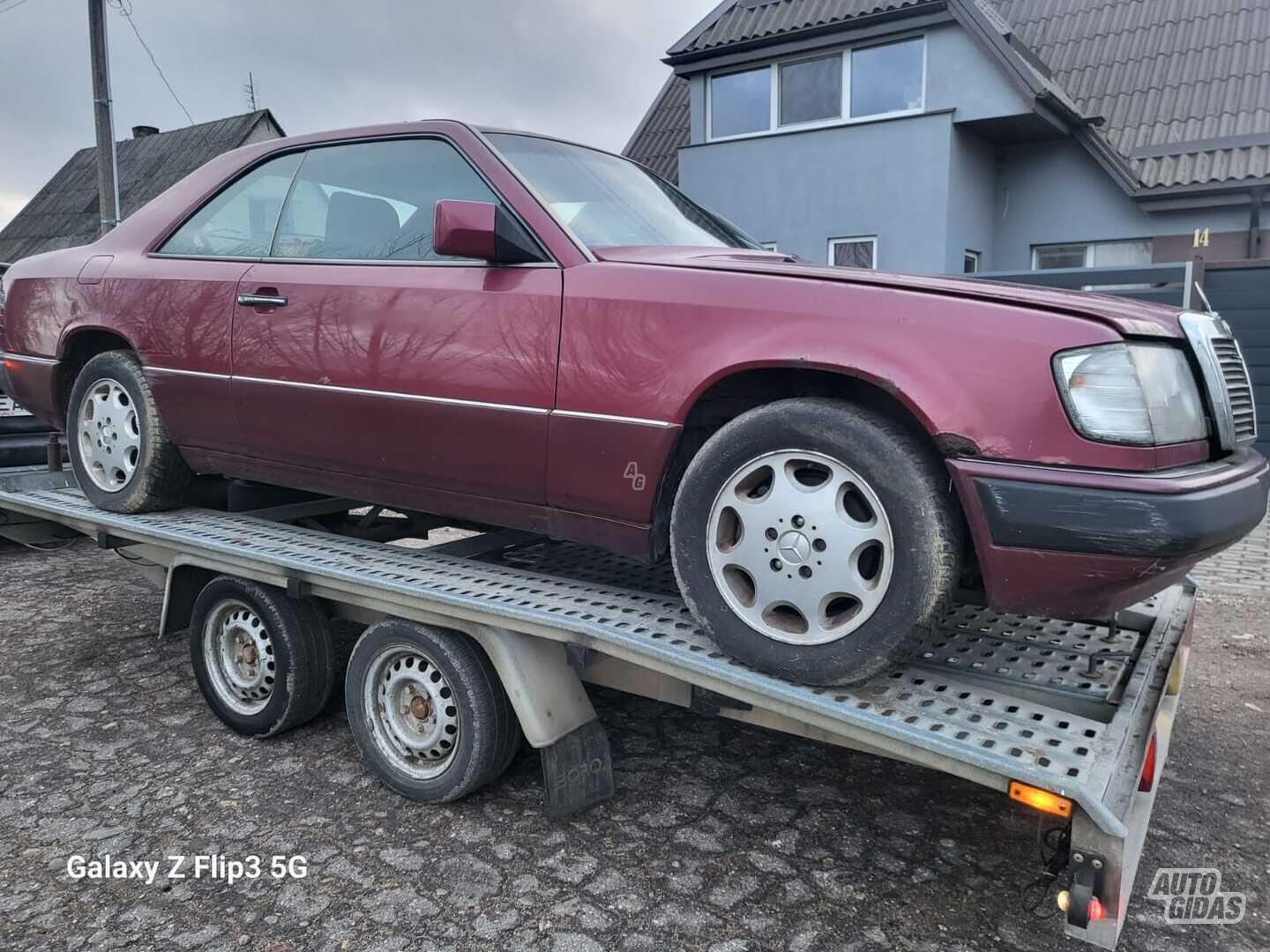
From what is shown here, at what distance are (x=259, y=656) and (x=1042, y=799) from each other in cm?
271

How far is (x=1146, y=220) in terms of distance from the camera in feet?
41.1

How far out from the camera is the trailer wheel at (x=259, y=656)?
11.3 ft

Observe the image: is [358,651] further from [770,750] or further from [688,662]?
[770,750]

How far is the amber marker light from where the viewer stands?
6.48 ft

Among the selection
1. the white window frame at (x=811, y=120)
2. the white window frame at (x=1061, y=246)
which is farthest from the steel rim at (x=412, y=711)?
the white window frame at (x=1061, y=246)

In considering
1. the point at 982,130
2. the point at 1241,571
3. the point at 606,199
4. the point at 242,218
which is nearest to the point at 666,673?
the point at 606,199

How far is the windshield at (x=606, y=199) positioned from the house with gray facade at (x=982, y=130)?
32.5ft

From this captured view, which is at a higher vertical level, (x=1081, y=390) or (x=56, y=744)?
(x=1081, y=390)

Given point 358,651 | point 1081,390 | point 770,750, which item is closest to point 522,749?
point 358,651

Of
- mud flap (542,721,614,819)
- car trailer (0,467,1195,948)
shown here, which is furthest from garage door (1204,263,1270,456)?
mud flap (542,721,614,819)

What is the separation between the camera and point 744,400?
277 centimetres

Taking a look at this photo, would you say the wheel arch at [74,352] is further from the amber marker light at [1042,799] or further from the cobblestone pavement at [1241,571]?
the cobblestone pavement at [1241,571]

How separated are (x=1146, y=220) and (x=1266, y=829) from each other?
11.5m

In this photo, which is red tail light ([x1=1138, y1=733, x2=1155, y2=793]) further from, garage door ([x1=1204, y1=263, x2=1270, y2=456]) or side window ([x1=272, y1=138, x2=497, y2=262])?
garage door ([x1=1204, y1=263, x2=1270, y2=456])
